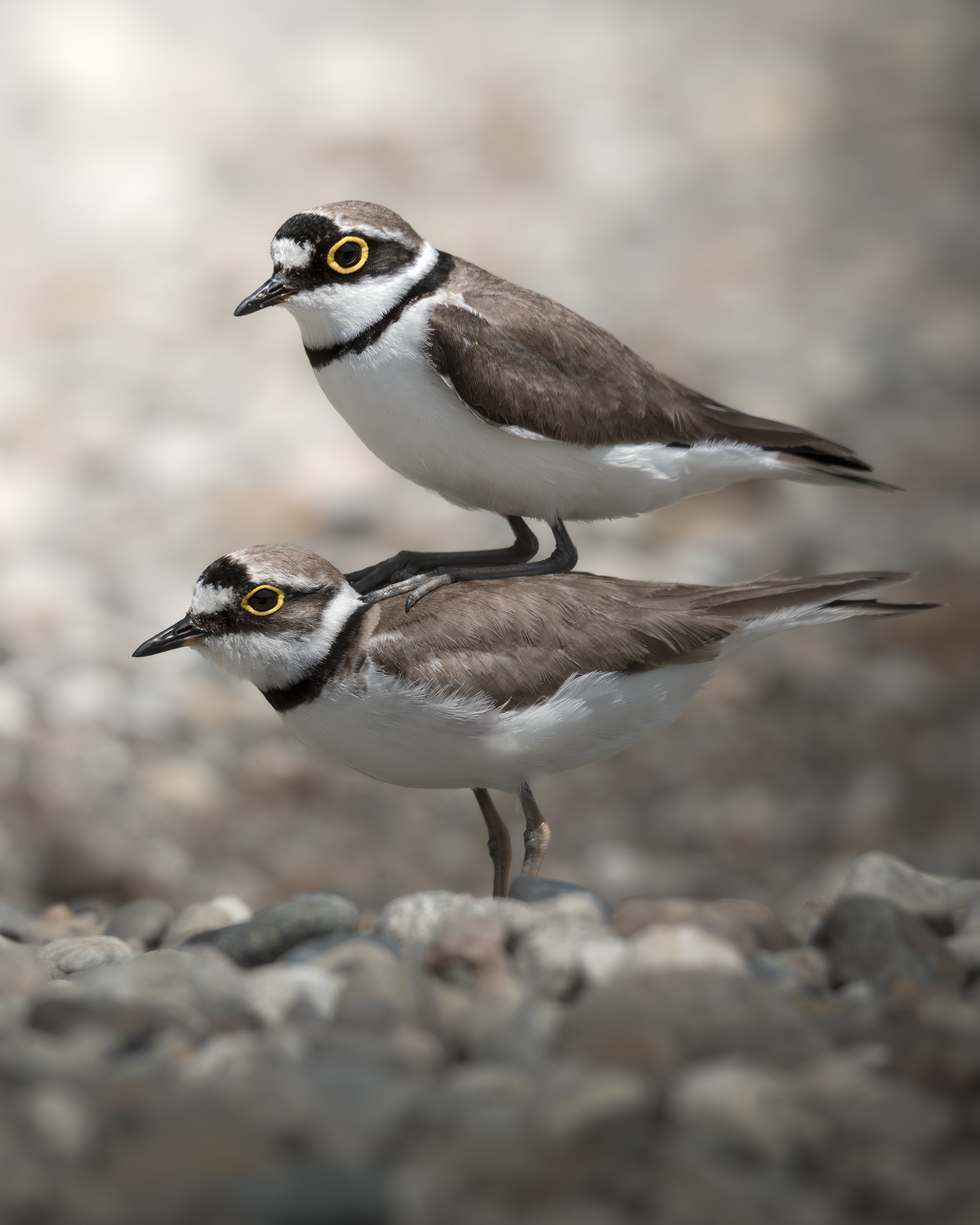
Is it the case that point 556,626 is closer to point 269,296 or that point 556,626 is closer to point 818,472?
point 818,472

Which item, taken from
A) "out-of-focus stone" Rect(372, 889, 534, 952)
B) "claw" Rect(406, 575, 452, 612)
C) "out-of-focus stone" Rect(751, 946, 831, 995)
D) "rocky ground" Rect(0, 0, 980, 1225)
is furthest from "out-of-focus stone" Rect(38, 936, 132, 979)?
"out-of-focus stone" Rect(751, 946, 831, 995)

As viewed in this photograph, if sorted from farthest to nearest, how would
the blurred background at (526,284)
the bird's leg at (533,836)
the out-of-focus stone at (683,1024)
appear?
the blurred background at (526,284) < the bird's leg at (533,836) < the out-of-focus stone at (683,1024)

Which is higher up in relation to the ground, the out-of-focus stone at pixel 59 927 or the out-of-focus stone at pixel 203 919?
the out-of-focus stone at pixel 203 919

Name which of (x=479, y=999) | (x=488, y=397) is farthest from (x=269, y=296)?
(x=479, y=999)

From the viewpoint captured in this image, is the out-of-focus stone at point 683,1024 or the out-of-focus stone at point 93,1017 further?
the out-of-focus stone at point 93,1017

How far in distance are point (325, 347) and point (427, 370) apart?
29cm

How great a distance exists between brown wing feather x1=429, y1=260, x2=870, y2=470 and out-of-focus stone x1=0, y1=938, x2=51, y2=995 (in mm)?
1849

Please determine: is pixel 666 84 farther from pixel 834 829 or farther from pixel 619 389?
pixel 619 389

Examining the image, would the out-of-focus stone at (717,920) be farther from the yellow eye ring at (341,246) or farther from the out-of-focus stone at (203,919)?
the yellow eye ring at (341,246)

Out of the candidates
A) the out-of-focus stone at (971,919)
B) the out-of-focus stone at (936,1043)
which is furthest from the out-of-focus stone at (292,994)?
the out-of-focus stone at (971,919)

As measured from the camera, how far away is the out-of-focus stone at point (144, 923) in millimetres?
4348

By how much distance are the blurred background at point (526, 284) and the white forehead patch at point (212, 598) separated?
9.69ft

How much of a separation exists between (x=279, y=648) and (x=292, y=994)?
98cm

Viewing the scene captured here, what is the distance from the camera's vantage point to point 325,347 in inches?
149
